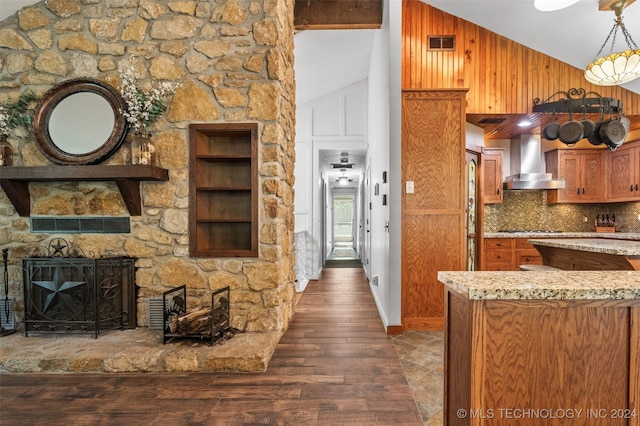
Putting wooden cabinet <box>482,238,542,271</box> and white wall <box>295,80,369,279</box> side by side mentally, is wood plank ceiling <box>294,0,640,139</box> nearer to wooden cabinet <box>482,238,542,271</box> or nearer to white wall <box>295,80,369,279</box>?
white wall <box>295,80,369,279</box>

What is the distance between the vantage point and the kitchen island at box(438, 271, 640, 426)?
113 centimetres

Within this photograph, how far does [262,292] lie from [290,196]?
3.53 feet

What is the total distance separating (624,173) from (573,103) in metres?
2.17

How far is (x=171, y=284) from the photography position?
2.80m

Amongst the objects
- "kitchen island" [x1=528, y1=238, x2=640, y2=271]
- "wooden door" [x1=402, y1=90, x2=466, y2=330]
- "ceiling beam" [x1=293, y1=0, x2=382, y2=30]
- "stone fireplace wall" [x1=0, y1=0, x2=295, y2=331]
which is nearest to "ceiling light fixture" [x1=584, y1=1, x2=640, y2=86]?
"wooden door" [x1=402, y1=90, x2=466, y2=330]

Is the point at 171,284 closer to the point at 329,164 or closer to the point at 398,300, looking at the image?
the point at 398,300

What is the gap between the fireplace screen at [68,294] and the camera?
2641 mm

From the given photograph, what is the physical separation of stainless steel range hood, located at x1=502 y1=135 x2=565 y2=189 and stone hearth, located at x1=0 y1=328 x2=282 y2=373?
4.62 m

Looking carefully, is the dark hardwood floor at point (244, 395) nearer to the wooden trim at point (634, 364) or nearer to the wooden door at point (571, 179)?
the wooden trim at point (634, 364)

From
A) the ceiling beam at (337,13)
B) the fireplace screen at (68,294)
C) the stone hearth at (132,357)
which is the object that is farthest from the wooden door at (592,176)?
the fireplace screen at (68,294)

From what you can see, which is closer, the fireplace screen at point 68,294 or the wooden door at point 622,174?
the fireplace screen at point 68,294

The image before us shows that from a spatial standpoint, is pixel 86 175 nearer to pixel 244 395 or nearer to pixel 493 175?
pixel 244 395

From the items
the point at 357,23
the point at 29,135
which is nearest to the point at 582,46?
the point at 357,23

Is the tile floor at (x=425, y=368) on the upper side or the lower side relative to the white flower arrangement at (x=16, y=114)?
lower
